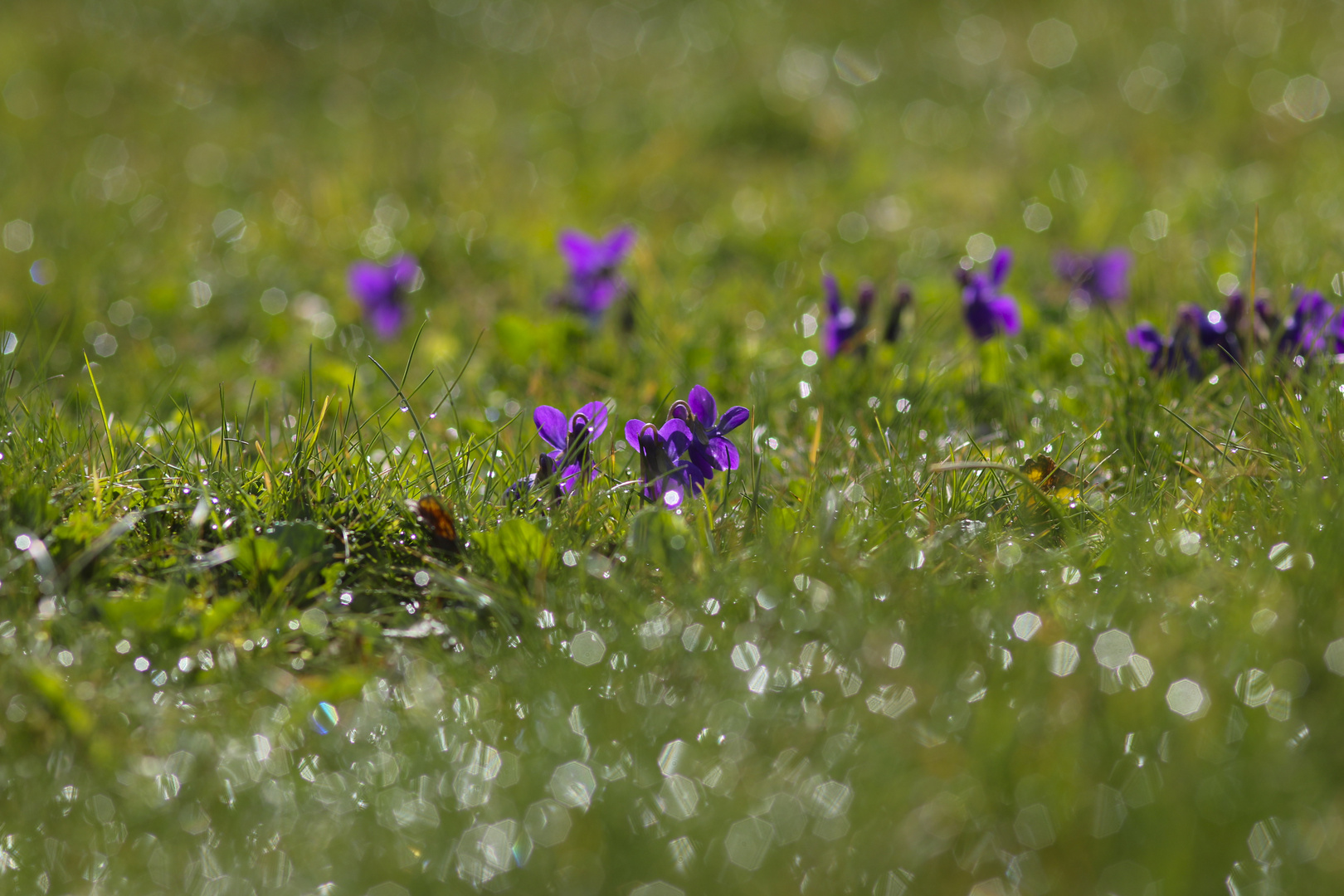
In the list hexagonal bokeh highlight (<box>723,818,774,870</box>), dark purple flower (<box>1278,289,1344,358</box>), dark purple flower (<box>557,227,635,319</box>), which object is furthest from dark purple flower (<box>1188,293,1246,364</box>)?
hexagonal bokeh highlight (<box>723,818,774,870</box>)

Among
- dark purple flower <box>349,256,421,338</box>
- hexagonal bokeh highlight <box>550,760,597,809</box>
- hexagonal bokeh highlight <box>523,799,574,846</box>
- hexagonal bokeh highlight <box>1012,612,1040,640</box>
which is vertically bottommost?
dark purple flower <box>349,256,421,338</box>

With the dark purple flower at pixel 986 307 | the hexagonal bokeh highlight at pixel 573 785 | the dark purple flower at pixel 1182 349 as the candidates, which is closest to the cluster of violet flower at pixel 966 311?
the dark purple flower at pixel 986 307

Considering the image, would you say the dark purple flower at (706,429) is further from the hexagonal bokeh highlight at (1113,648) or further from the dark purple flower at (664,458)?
the hexagonal bokeh highlight at (1113,648)

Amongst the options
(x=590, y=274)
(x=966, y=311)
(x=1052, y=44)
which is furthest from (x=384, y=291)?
(x=1052, y=44)

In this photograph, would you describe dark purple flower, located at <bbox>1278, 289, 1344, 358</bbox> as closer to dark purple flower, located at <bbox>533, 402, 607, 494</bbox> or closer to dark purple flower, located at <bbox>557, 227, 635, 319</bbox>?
dark purple flower, located at <bbox>533, 402, 607, 494</bbox>

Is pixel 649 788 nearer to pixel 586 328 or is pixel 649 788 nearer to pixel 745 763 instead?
pixel 745 763

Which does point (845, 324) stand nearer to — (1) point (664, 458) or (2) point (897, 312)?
(2) point (897, 312)

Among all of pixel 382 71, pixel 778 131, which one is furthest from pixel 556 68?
pixel 778 131
